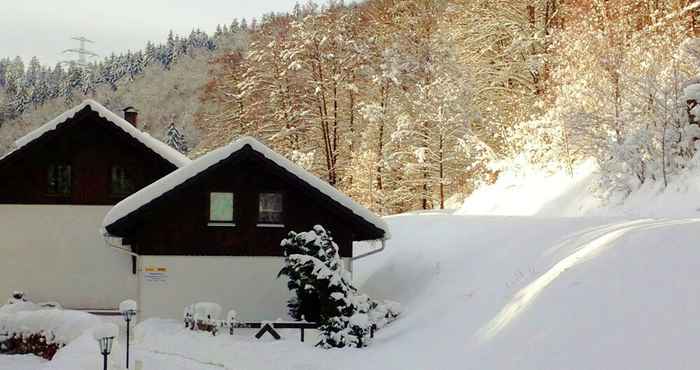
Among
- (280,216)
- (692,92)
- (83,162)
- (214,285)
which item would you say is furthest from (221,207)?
(692,92)

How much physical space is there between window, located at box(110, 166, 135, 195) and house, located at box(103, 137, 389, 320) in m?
6.06

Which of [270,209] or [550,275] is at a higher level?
[270,209]

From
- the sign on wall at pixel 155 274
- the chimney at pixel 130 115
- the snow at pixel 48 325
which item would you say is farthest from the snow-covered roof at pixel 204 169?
the chimney at pixel 130 115

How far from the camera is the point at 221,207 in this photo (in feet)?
65.3

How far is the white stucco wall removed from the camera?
24812 mm

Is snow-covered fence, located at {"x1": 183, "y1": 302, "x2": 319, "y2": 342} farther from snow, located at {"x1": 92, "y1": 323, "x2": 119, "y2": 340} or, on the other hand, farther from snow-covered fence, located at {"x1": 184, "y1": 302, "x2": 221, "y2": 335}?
snow, located at {"x1": 92, "y1": 323, "x2": 119, "y2": 340}

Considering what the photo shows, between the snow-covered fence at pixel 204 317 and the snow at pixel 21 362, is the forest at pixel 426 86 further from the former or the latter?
the snow at pixel 21 362

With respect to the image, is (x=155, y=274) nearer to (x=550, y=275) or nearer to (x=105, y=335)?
(x=105, y=335)

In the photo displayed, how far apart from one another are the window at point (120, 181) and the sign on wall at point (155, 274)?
7056mm

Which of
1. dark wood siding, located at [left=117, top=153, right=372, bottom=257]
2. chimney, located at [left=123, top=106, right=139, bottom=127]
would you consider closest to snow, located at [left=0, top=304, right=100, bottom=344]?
dark wood siding, located at [left=117, top=153, right=372, bottom=257]

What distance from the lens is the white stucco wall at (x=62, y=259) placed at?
24.8m

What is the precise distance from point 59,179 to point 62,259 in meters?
2.97

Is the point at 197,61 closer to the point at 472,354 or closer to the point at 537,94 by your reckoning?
the point at 537,94

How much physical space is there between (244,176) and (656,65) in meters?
13.4
